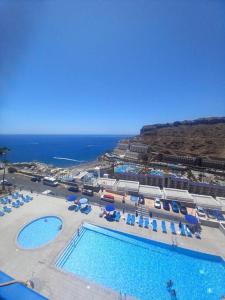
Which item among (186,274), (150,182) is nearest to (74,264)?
(186,274)

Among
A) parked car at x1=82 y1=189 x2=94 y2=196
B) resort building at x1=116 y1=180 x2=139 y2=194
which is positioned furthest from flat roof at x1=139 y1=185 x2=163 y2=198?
parked car at x1=82 y1=189 x2=94 y2=196

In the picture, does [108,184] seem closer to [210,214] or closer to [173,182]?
[173,182]

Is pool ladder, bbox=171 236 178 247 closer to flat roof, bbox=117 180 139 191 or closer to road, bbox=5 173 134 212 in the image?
road, bbox=5 173 134 212

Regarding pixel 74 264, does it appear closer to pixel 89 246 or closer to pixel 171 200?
pixel 89 246

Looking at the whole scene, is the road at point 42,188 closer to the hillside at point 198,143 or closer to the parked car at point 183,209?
the parked car at point 183,209

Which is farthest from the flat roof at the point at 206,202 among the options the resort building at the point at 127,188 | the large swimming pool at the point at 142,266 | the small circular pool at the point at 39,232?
the small circular pool at the point at 39,232

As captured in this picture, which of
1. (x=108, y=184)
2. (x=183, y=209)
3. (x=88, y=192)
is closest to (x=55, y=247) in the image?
(x=88, y=192)
